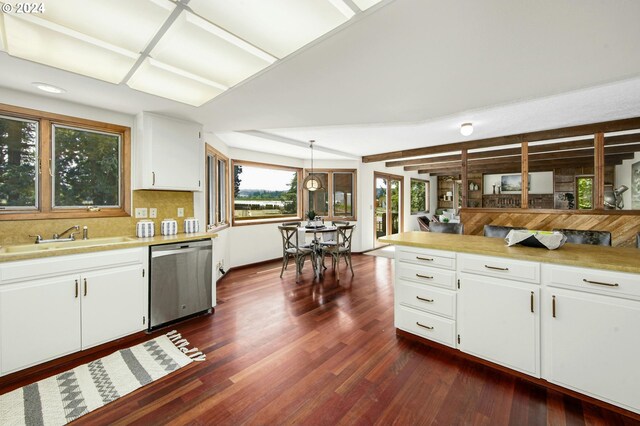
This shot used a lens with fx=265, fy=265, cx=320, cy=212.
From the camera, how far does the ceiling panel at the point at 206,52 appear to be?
151 centimetres

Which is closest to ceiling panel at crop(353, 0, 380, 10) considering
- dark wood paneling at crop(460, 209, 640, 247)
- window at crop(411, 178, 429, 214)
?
dark wood paneling at crop(460, 209, 640, 247)

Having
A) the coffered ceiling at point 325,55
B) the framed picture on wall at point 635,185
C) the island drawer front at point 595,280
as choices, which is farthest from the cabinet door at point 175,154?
the framed picture on wall at point 635,185

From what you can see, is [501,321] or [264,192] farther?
[264,192]

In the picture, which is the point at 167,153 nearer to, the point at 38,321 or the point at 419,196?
the point at 38,321

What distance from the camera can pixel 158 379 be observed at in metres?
1.94

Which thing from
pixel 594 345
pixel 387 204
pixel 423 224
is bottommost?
pixel 594 345

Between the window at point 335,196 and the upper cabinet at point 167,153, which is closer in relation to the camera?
the upper cabinet at point 167,153

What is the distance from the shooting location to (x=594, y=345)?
1.63 m

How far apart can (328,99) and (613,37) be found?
6.16ft

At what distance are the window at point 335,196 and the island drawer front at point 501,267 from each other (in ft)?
14.9

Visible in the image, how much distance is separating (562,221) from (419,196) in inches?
233

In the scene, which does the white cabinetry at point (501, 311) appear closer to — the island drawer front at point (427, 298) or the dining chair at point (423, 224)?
the island drawer front at point (427, 298)

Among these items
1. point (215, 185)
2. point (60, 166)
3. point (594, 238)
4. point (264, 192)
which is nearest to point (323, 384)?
point (594, 238)

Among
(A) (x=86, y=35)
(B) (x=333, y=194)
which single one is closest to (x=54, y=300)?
(A) (x=86, y=35)
